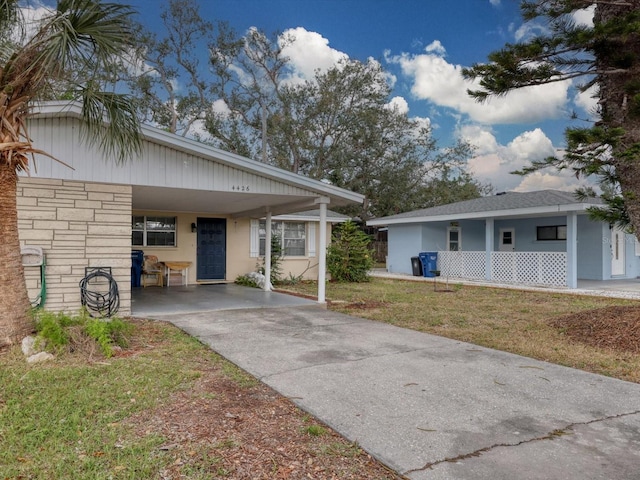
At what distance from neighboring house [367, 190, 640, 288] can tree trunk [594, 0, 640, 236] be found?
613 centimetres

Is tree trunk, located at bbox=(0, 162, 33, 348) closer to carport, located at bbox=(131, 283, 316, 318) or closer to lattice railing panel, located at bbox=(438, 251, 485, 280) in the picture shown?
carport, located at bbox=(131, 283, 316, 318)

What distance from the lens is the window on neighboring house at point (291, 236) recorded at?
1489cm

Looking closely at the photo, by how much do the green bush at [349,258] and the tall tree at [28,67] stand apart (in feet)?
35.7

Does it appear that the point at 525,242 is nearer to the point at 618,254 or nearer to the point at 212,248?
the point at 618,254

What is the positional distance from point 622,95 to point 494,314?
442 centimetres

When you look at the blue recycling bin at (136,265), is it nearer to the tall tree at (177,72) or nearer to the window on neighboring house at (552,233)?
the window on neighboring house at (552,233)

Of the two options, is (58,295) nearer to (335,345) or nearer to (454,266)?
(335,345)

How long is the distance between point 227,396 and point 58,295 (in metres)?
4.57

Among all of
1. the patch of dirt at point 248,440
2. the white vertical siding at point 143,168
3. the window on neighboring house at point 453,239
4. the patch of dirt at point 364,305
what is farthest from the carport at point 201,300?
the window on neighboring house at point 453,239

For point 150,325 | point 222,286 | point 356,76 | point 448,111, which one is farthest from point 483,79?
point 356,76

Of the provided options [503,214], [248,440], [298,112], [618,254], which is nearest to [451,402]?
[248,440]

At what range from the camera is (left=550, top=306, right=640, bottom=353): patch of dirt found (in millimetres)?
5777

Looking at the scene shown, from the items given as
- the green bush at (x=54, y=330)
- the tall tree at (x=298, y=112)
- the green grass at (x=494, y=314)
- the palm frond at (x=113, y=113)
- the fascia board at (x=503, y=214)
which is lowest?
the green grass at (x=494, y=314)

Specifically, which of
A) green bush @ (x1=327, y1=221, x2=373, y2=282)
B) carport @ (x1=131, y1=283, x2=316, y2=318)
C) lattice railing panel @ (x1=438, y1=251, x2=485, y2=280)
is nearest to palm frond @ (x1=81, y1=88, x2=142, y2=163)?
carport @ (x1=131, y1=283, x2=316, y2=318)
